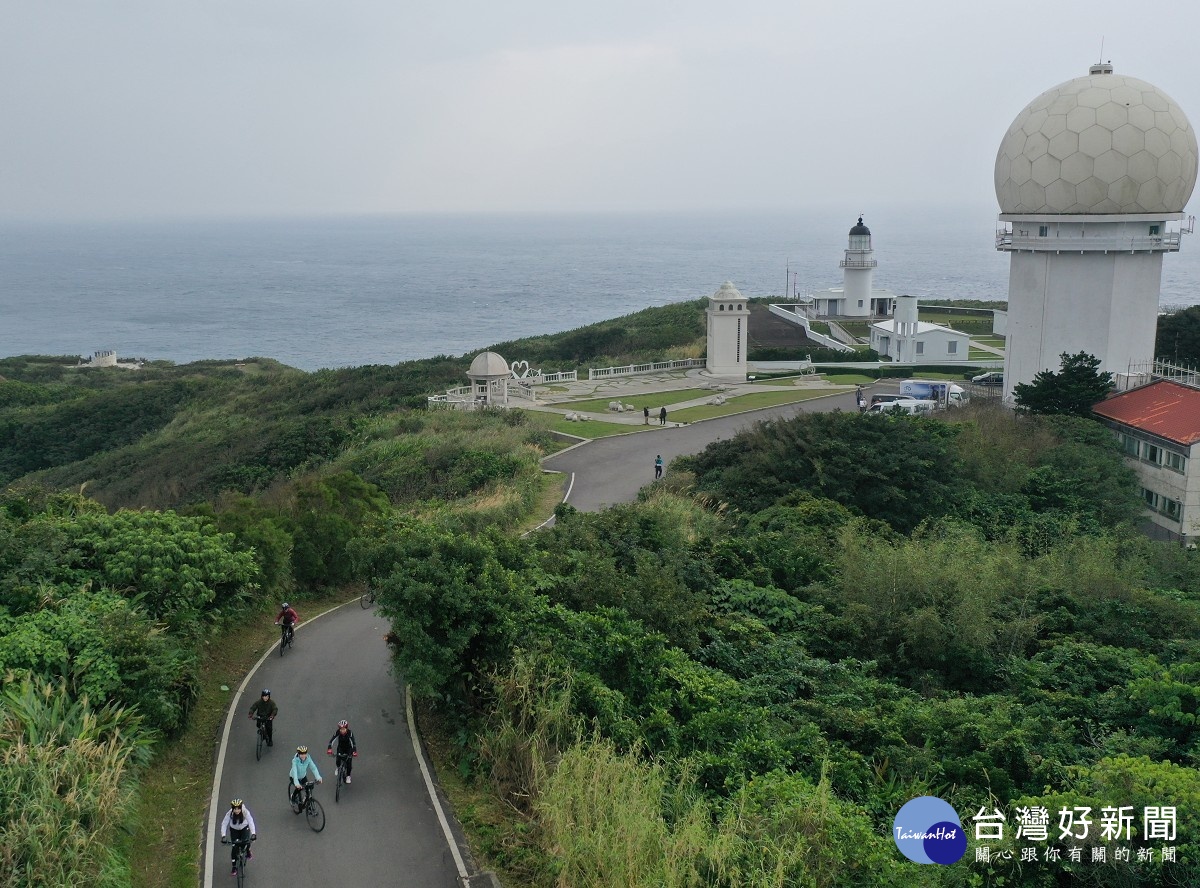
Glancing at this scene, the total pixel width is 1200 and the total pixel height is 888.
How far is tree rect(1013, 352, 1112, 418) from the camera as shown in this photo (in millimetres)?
29562

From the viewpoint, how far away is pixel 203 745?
12.2 m

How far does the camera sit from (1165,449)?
2545cm

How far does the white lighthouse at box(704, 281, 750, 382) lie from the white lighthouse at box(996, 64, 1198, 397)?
39.3 ft

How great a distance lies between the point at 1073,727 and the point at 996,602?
3603 mm

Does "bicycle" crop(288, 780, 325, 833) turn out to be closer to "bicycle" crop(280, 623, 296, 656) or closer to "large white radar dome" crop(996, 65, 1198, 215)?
"bicycle" crop(280, 623, 296, 656)

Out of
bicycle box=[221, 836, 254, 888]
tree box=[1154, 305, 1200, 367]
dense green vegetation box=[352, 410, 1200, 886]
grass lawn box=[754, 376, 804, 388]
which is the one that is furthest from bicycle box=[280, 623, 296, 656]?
tree box=[1154, 305, 1200, 367]

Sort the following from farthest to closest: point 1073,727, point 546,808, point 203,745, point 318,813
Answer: point 203,745 < point 1073,727 < point 318,813 < point 546,808

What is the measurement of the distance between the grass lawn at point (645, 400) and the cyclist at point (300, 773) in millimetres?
26426

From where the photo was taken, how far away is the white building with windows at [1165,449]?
2445 cm

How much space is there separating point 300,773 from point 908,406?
27536 mm

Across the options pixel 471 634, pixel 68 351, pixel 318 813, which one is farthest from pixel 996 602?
pixel 68 351

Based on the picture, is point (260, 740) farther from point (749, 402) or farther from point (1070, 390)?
point (749, 402)

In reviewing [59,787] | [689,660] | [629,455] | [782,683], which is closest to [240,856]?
[59,787]

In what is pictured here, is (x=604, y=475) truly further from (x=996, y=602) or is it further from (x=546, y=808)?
(x=546, y=808)
